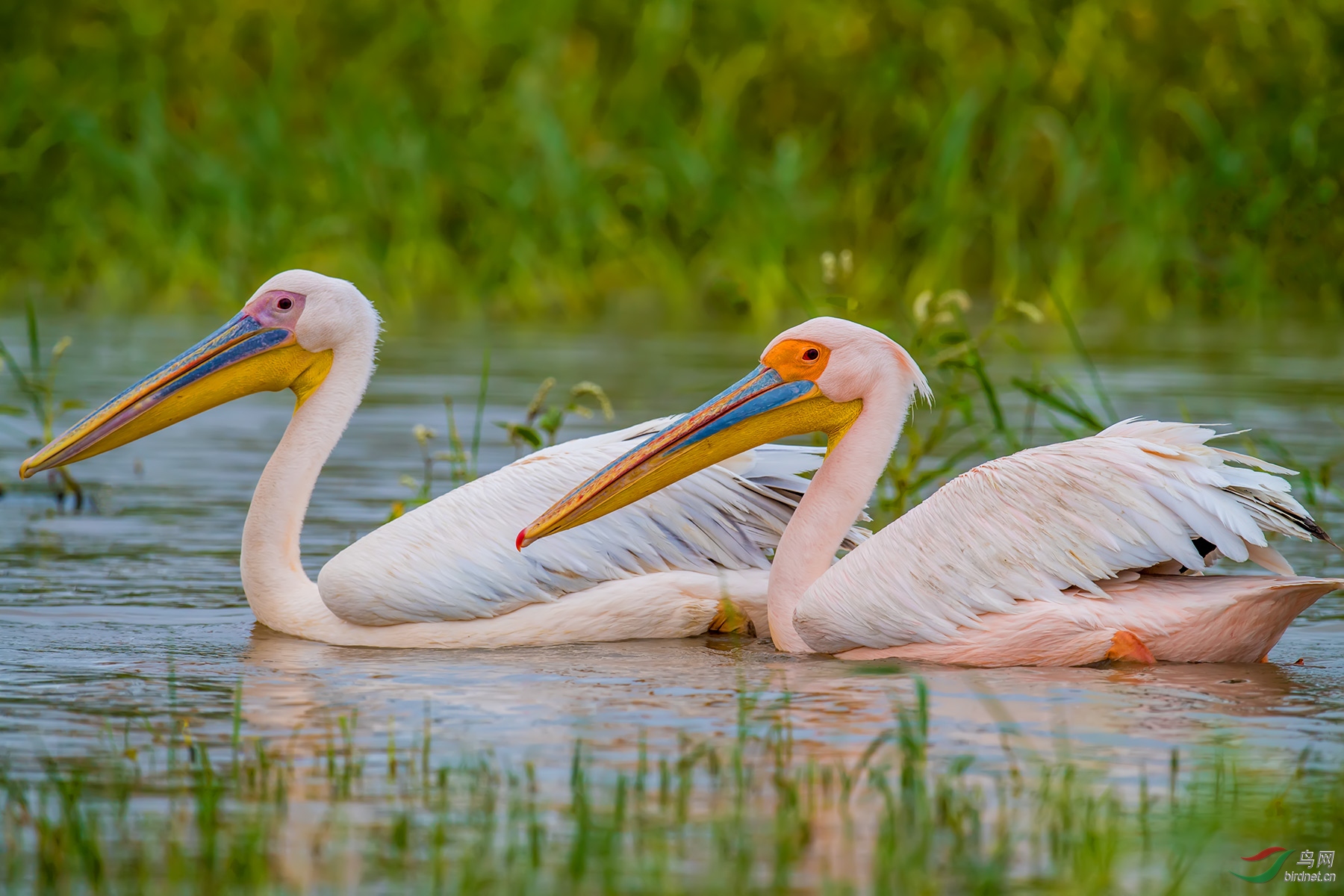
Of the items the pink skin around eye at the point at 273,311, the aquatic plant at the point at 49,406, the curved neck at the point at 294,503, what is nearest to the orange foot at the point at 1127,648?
the curved neck at the point at 294,503

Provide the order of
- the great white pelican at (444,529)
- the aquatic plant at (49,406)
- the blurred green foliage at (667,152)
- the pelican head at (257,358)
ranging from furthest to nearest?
the blurred green foliage at (667,152)
the aquatic plant at (49,406)
the pelican head at (257,358)
the great white pelican at (444,529)

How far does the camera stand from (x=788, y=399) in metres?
5.93

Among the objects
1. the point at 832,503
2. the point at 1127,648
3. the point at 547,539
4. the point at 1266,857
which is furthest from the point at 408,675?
the point at 1266,857

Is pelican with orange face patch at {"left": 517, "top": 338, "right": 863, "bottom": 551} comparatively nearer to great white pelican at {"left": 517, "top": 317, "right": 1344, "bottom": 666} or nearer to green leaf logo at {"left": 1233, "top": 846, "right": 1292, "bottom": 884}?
great white pelican at {"left": 517, "top": 317, "right": 1344, "bottom": 666}

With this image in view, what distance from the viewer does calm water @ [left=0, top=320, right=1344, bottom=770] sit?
463 centimetres

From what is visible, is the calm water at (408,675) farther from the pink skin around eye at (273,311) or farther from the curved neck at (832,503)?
the pink skin around eye at (273,311)

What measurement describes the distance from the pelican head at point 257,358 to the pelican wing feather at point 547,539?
2.26ft

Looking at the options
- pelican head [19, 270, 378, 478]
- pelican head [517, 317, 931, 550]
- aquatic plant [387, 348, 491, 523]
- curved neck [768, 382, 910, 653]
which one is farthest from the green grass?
aquatic plant [387, 348, 491, 523]

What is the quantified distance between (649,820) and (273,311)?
2991mm

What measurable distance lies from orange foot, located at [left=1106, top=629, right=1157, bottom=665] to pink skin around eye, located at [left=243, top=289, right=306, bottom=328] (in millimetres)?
2649

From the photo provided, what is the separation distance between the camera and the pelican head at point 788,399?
582 cm

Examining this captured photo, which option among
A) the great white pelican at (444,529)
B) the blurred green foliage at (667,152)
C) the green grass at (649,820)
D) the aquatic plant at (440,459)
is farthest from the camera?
the blurred green foliage at (667,152)

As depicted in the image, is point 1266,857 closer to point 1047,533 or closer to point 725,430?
point 1047,533

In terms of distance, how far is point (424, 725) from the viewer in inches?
183
